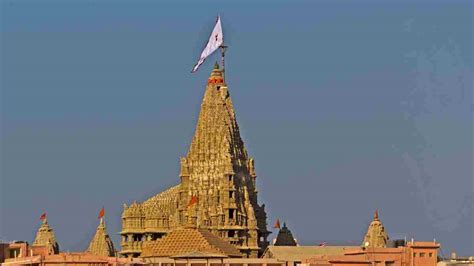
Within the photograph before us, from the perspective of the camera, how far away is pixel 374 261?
154 m

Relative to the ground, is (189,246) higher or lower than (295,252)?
lower

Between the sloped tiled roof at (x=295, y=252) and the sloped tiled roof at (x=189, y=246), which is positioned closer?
the sloped tiled roof at (x=189, y=246)

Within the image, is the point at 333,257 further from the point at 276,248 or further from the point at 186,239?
the point at 276,248

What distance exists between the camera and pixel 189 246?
17675cm

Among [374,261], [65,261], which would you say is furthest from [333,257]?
[65,261]

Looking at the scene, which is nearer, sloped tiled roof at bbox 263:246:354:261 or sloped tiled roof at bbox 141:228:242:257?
sloped tiled roof at bbox 141:228:242:257

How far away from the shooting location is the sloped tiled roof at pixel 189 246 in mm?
173250

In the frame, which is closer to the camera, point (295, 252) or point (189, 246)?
point (189, 246)

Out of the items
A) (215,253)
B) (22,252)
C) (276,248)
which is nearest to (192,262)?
(215,253)

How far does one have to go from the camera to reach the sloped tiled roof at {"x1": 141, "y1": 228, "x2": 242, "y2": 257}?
173 meters

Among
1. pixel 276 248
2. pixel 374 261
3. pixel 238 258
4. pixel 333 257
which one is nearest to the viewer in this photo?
pixel 374 261

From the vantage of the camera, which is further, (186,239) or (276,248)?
(276,248)

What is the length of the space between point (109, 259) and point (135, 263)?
3618 millimetres

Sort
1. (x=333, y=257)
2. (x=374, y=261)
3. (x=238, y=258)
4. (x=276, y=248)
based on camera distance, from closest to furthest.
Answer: (x=374, y=261) < (x=333, y=257) < (x=238, y=258) < (x=276, y=248)
